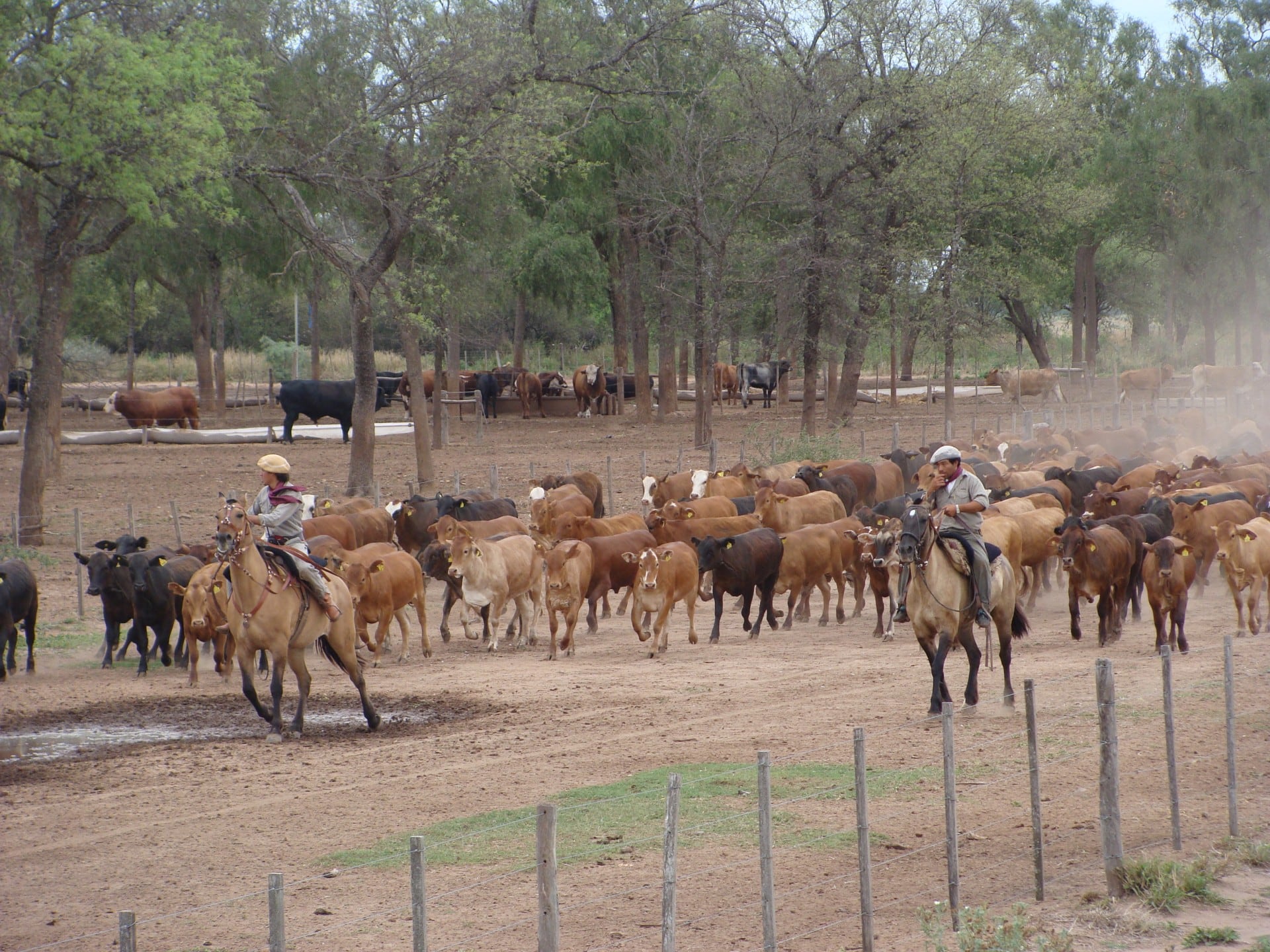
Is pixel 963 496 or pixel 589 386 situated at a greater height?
pixel 589 386

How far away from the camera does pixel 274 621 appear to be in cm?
1170

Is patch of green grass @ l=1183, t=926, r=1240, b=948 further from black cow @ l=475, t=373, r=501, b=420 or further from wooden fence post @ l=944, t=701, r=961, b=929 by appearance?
black cow @ l=475, t=373, r=501, b=420

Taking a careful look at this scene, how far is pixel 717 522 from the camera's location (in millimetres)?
18531

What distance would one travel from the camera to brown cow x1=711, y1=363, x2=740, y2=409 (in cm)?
4603

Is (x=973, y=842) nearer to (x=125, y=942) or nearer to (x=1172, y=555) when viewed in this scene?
(x=125, y=942)

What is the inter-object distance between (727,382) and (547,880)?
44511 millimetres

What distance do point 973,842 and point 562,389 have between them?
38.6 metres

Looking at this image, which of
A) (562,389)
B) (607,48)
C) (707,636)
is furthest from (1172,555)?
(562,389)

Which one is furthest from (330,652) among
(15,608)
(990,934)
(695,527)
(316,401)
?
(316,401)

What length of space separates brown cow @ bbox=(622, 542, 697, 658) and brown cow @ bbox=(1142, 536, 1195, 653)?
4886mm

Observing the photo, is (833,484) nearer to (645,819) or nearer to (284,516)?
(284,516)

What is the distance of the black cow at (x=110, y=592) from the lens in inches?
590

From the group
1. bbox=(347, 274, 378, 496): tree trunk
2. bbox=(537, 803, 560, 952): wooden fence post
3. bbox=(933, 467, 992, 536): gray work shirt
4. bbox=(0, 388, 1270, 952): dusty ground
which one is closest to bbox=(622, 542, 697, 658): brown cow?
bbox=(0, 388, 1270, 952): dusty ground

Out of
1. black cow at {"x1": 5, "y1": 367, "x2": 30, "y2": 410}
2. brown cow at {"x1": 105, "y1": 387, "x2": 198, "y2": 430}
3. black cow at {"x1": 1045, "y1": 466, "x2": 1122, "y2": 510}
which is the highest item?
black cow at {"x1": 5, "y1": 367, "x2": 30, "y2": 410}
